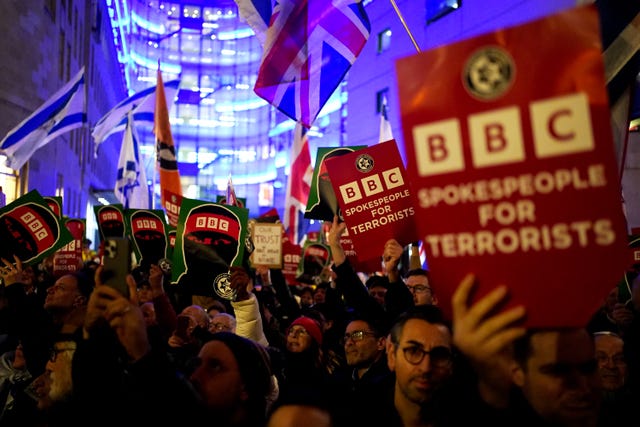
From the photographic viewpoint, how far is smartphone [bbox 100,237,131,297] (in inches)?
91.1

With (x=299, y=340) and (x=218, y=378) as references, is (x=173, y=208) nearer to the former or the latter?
(x=299, y=340)

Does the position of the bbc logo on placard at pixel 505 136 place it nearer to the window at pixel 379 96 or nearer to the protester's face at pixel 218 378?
the protester's face at pixel 218 378

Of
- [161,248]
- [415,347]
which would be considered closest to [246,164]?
[161,248]

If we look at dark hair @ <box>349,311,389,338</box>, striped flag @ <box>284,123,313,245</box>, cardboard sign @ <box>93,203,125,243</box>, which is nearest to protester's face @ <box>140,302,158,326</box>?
dark hair @ <box>349,311,389,338</box>

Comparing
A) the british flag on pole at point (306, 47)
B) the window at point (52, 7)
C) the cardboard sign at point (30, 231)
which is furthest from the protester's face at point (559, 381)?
the window at point (52, 7)

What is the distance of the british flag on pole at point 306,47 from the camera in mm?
6707

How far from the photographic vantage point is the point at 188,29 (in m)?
80.1

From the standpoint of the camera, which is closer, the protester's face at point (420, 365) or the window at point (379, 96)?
the protester's face at point (420, 365)

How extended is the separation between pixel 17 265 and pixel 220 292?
73.3 inches

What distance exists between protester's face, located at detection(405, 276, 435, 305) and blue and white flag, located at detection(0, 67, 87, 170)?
927cm

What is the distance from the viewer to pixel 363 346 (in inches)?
173

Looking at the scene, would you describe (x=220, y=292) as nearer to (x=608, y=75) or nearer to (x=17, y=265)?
(x=17, y=265)

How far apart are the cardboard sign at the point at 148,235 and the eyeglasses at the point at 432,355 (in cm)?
555

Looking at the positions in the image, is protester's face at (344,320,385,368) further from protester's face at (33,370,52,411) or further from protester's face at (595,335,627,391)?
protester's face at (33,370,52,411)
